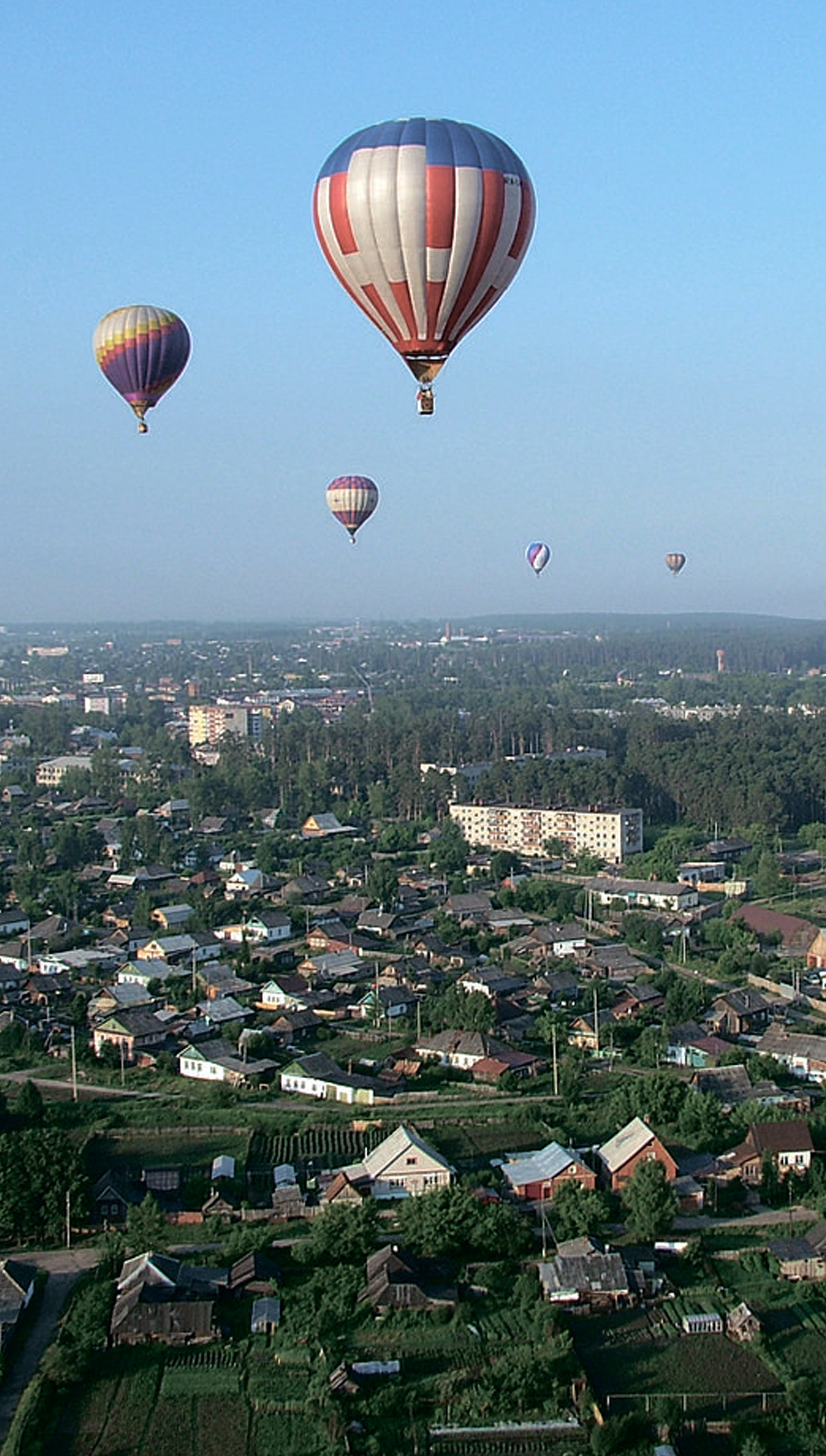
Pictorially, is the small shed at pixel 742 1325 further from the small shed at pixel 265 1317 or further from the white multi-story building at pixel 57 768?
the white multi-story building at pixel 57 768

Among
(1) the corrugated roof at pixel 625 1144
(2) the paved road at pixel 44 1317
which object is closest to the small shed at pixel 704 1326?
(1) the corrugated roof at pixel 625 1144

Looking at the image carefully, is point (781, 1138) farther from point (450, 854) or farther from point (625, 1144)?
point (450, 854)

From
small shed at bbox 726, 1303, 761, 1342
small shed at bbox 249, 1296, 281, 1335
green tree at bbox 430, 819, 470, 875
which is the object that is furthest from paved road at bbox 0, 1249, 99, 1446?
green tree at bbox 430, 819, 470, 875

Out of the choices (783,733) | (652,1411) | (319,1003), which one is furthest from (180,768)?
(652,1411)

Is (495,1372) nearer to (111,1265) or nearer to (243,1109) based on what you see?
(111,1265)

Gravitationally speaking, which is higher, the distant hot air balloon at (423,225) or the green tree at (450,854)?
the distant hot air balloon at (423,225)
